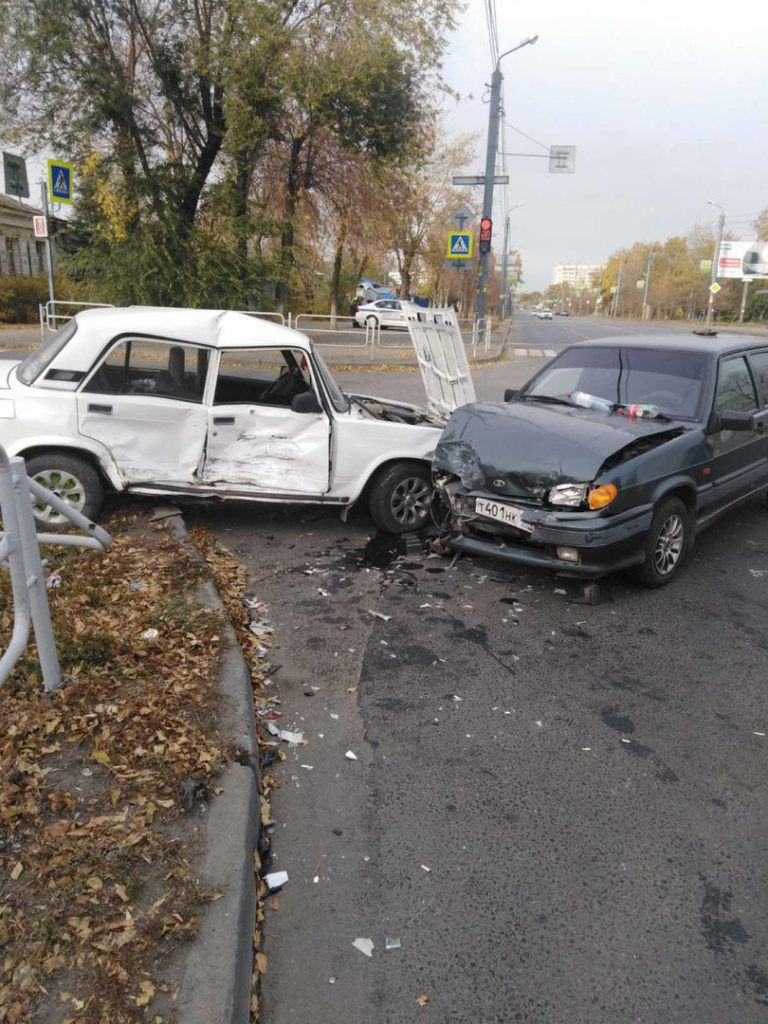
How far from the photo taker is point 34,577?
10.4 feet

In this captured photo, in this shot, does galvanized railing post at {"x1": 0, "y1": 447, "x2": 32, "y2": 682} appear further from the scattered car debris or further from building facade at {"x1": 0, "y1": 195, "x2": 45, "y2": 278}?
building facade at {"x1": 0, "y1": 195, "x2": 45, "y2": 278}

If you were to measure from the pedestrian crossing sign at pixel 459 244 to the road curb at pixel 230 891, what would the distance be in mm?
17799

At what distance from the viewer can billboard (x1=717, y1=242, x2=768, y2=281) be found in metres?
73.1

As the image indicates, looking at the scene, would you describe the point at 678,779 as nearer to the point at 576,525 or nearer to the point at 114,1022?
the point at 576,525

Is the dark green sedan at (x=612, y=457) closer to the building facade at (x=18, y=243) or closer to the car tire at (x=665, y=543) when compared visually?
the car tire at (x=665, y=543)

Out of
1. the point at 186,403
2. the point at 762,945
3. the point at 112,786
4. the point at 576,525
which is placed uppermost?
the point at 186,403

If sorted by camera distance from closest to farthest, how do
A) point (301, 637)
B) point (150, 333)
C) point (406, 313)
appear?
point (301, 637) < point (150, 333) < point (406, 313)

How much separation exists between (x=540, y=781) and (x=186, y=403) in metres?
3.85

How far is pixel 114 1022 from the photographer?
1.93 metres

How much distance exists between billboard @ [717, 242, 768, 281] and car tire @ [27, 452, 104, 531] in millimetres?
78758

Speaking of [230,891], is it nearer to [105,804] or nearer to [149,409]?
[105,804]

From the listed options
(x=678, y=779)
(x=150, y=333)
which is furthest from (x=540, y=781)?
(x=150, y=333)

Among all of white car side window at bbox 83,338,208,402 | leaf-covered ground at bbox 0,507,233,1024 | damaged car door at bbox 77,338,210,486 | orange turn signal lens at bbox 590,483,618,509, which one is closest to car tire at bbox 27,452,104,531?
damaged car door at bbox 77,338,210,486

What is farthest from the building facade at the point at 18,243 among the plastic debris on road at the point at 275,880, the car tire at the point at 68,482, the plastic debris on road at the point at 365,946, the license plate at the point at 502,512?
the plastic debris on road at the point at 365,946
